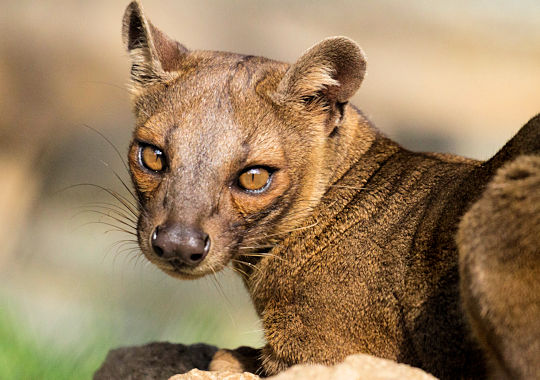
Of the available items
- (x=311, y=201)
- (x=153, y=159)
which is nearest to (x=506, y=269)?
(x=311, y=201)

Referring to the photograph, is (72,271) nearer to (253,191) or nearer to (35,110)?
(35,110)

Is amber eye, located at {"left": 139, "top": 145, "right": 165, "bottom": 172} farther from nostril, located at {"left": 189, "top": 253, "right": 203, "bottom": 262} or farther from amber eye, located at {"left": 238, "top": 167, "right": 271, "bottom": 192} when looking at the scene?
nostril, located at {"left": 189, "top": 253, "right": 203, "bottom": 262}

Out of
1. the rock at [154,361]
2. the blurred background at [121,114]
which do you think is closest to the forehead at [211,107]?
the rock at [154,361]

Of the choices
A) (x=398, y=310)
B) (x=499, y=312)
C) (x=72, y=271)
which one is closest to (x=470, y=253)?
(x=499, y=312)

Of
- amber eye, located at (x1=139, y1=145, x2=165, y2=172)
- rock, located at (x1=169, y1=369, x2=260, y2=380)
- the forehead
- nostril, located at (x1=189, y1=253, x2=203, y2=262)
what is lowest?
rock, located at (x1=169, y1=369, x2=260, y2=380)

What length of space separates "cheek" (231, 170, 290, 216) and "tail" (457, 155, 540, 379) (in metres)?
1.25

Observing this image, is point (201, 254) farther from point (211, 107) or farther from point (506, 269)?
point (506, 269)

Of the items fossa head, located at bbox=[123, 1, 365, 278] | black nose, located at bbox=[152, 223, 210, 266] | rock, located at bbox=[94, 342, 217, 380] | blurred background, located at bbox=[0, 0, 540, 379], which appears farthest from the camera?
blurred background, located at bbox=[0, 0, 540, 379]

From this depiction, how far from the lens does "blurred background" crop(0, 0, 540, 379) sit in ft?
27.7

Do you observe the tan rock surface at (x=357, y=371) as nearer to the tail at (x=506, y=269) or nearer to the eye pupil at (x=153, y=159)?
the tail at (x=506, y=269)

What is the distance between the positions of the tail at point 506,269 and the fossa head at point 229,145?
1.31m

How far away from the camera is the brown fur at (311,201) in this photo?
14.0 feet

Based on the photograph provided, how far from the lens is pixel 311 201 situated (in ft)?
16.0

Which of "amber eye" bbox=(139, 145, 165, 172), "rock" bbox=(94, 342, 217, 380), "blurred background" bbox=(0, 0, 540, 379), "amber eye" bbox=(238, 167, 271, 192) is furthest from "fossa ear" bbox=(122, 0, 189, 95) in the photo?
"blurred background" bbox=(0, 0, 540, 379)
